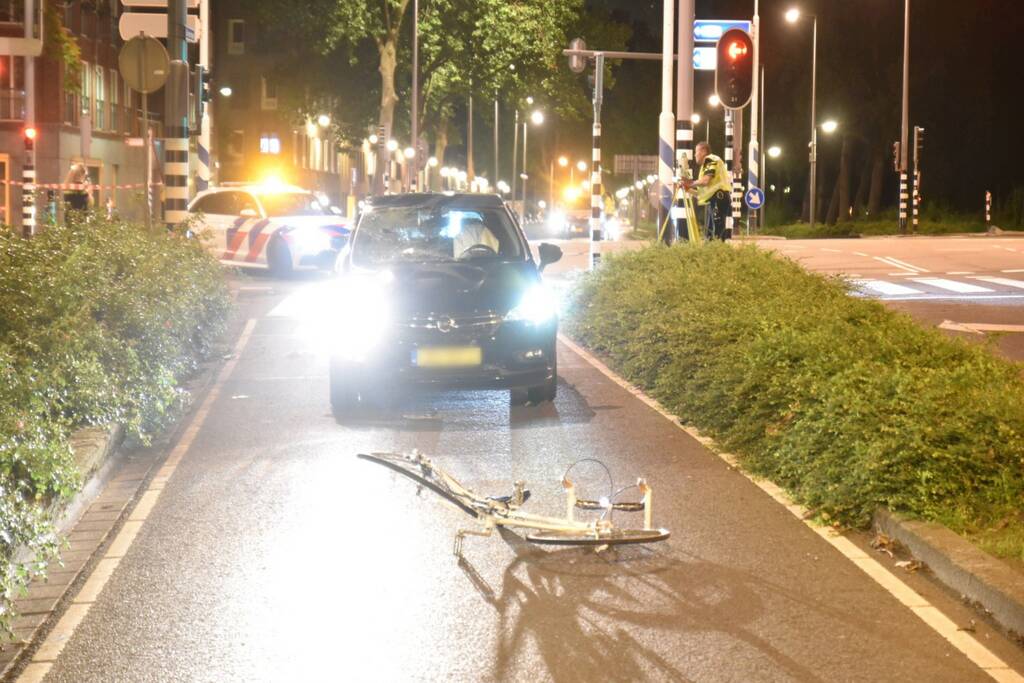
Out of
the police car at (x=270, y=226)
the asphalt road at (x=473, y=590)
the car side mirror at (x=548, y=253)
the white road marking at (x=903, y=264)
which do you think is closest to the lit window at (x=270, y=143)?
the police car at (x=270, y=226)

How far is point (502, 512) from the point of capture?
24.9ft

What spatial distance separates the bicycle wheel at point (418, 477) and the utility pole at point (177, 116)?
1201 centimetres

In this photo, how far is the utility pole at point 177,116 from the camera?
64.0 ft

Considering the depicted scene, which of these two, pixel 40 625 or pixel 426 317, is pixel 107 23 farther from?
pixel 40 625

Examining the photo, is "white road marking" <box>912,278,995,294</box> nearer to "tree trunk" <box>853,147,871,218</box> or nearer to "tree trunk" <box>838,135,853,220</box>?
"tree trunk" <box>838,135,853,220</box>

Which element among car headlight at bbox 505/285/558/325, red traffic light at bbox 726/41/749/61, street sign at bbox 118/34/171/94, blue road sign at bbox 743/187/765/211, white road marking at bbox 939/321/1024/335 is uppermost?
red traffic light at bbox 726/41/749/61

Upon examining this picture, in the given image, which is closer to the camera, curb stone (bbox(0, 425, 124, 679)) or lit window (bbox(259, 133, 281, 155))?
curb stone (bbox(0, 425, 124, 679))

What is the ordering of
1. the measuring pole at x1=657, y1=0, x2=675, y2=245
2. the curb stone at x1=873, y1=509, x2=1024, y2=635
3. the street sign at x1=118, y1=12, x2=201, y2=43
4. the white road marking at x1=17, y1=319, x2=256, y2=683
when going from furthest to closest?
1. the measuring pole at x1=657, y1=0, x2=675, y2=245
2. the street sign at x1=118, y1=12, x2=201, y2=43
3. the curb stone at x1=873, y1=509, x2=1024, y2=635
4. the white road marking at x1=17, y1=319, x2=256, y2=683

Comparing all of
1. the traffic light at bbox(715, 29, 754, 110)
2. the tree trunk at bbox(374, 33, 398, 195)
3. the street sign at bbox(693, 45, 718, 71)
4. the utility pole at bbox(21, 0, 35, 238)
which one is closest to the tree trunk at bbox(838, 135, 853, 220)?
the tree trunk at bbox(374, 33, 398, 195)

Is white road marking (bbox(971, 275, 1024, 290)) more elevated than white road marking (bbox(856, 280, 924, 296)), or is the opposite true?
white road marking (bbox(971, 275, 1024, 290))

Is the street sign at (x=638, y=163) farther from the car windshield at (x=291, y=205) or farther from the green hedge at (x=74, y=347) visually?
the green hedge at (x=74, y=347)

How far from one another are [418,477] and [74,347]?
3.22 meters

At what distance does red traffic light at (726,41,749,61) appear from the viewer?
19266mm

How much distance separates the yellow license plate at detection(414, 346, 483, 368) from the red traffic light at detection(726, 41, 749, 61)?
897 cm
